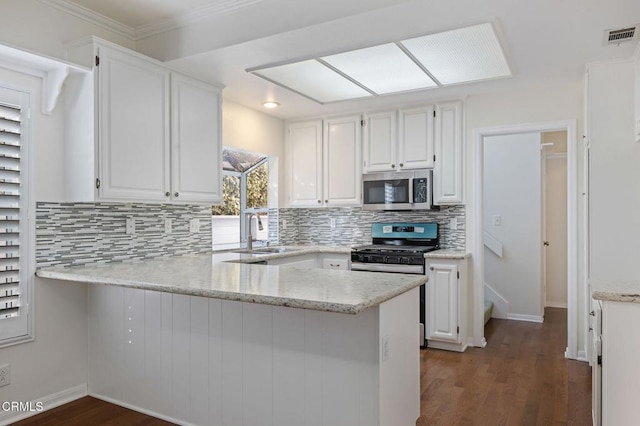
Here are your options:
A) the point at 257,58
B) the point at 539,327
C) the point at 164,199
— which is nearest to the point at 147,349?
the point at 164,199

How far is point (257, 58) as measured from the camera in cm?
297

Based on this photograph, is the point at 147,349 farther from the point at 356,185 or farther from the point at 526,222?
the point at 526,222

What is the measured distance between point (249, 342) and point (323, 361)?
0.43 m

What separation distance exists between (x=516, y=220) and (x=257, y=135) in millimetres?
3171

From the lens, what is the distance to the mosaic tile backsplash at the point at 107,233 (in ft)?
8.84

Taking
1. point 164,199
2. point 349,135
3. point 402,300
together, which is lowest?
point 402,300

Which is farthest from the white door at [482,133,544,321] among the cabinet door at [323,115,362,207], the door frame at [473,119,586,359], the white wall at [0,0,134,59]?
the white wall at [0,0,134,59]

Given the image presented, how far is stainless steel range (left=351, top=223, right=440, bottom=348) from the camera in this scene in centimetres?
394

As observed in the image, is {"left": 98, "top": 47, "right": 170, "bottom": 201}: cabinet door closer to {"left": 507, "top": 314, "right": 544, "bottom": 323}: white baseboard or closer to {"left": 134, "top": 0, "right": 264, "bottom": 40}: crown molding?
{"left": 134, "top": 0, "right": 264, "bottom": 40}: crown molding

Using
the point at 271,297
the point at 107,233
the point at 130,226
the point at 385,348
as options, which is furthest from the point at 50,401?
the point at 385,348

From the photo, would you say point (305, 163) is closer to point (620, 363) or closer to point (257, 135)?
point (257, 135)

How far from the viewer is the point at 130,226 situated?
123 inches

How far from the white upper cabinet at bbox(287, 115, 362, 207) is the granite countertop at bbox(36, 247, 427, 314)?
6.64ft

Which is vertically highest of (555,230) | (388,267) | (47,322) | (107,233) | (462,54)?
(462,54)
